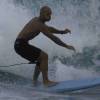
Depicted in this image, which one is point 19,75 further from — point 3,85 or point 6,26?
point 6,26

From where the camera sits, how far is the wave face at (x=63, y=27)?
468 inches

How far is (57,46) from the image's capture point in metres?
12.6

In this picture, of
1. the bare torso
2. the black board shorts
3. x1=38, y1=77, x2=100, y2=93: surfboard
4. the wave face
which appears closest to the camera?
x1=38, y1=77, x2=100, y2=93: surfboard

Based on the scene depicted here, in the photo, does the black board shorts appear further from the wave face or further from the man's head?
the wave face

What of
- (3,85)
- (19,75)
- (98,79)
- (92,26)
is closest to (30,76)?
(19,75)

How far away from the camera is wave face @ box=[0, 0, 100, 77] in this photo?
1188 cm

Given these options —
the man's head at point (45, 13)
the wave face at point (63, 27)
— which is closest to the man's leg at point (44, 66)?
the man's head at point (45, 13)

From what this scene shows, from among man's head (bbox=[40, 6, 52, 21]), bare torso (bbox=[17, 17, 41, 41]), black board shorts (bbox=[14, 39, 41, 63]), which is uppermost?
man's head (bbox=[40, 6, 52, 21])

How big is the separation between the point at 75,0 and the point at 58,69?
4327 millimetres

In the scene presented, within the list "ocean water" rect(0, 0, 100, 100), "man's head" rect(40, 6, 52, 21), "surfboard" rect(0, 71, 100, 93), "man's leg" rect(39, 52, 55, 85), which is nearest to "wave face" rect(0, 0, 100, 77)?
"ocean water" rect(0, 0, 100, 100)

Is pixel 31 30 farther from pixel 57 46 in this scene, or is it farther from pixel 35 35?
pixel 57 46

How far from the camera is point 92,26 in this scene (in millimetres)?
14109

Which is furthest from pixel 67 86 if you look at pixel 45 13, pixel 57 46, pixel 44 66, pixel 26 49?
pixel 57 46

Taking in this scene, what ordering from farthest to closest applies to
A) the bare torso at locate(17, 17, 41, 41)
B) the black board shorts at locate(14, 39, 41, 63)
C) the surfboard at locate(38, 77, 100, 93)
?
the black board shorts at locate(14, 39, 41, 63) < the bare torso at locate(17, 17, 41, 41) < the surfboard at locate(38, 77, 100, 93)
